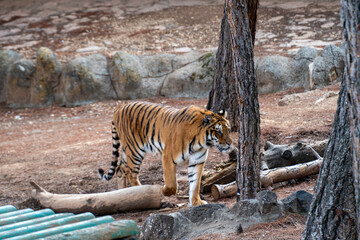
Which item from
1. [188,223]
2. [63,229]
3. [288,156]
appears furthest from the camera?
[288,156]

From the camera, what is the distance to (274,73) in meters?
12.5

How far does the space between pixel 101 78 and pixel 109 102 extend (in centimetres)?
69

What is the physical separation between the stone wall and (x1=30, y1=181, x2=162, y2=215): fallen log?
728cm

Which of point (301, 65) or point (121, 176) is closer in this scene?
point (121, 176)

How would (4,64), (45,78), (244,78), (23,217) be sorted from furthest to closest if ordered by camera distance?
1. (4,64)
2. (45,78)
3. (244,78)
4. (23,217)

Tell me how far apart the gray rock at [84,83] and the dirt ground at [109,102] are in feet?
1.13

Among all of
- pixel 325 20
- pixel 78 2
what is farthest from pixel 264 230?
pixel 78 2

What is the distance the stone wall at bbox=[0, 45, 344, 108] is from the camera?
1309 centimetres

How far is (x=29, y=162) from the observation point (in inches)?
346

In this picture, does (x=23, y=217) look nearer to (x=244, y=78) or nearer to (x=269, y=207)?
(x=269, y=207)

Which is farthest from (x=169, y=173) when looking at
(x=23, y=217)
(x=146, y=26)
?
(x=146, y=26)

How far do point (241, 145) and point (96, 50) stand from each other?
10.6 metres

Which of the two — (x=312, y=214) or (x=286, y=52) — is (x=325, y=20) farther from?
(x=312, y=214)

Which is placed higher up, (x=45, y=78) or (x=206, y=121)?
(x=206, y=121)
